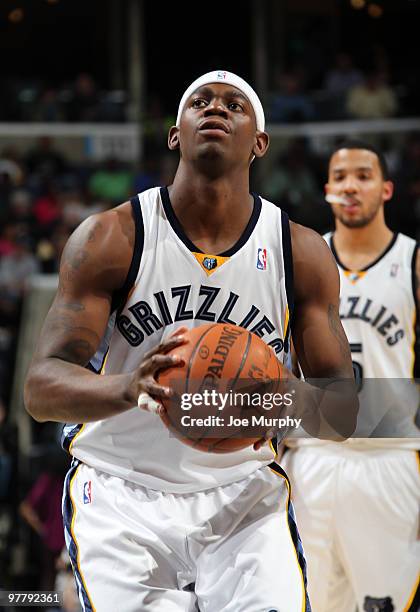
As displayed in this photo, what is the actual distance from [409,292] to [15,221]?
7373 millimetres

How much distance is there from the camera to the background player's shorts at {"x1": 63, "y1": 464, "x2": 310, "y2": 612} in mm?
3203

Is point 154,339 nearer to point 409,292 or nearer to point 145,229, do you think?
point 145,229

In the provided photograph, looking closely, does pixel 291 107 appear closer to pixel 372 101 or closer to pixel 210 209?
pixel 372 101

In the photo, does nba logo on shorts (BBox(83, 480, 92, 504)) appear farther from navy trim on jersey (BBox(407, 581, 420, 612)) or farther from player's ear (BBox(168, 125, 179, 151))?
navy trim on jersey (BBox(407, 581, 420, 612))

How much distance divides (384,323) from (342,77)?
9.55 metres

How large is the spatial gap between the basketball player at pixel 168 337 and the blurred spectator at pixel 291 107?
1000cm

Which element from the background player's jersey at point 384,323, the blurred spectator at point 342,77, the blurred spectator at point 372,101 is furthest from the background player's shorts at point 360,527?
the blurred spectator at point 342,77

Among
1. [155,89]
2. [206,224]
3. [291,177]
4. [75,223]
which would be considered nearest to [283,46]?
[155,89]

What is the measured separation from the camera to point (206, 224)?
3.67m

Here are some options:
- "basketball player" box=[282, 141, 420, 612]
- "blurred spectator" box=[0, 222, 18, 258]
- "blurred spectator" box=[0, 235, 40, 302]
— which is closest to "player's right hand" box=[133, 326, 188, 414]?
"basketball player" box=[282, 141, 420, 612]

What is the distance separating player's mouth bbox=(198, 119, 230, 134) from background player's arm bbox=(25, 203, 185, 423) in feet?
1.24

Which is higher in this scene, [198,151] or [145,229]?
[198,151]

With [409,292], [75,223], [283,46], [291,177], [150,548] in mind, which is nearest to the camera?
[150,548]

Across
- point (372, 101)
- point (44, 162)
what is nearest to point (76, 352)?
point (44, 162)
